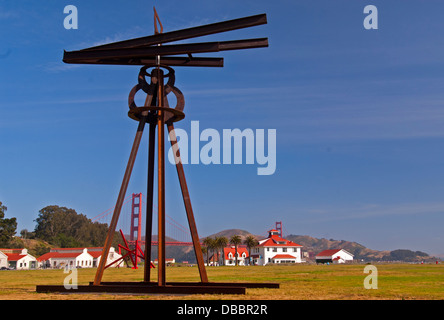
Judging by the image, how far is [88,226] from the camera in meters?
164

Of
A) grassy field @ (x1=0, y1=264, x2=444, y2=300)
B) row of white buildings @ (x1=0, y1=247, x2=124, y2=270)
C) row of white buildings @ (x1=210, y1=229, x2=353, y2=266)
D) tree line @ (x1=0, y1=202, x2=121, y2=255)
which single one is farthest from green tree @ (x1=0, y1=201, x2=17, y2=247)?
grassy field @ (x1=0, y1=264, x2=444, y2=300)

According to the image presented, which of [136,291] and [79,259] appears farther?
[79,259]

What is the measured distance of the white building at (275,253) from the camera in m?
118

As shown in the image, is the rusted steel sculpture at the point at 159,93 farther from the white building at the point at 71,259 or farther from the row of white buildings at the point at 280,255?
the row of white buildings at the point at 280,255

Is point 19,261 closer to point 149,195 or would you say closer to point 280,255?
point 280,255

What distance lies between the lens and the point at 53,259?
10375cm

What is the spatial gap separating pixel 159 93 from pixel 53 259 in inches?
3735

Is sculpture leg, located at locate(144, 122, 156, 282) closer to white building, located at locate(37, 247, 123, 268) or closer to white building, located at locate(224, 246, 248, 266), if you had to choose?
white building, located at locate(37, 247, 123, 268)

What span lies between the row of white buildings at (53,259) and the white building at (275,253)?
122 ft

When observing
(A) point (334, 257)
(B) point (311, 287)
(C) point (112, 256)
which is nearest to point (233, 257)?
(A) point (334, 257)
